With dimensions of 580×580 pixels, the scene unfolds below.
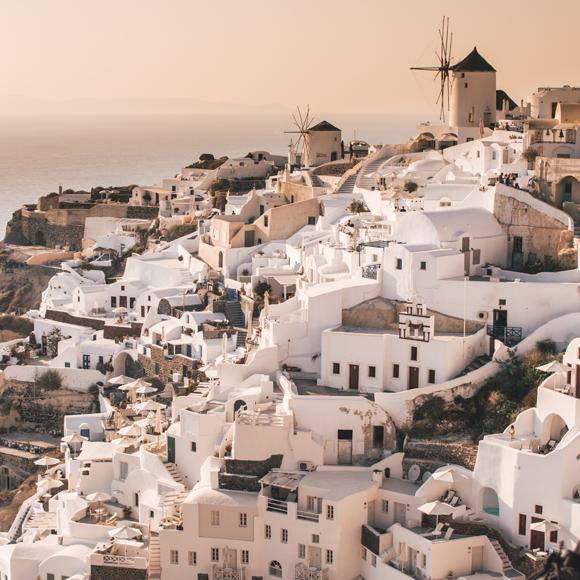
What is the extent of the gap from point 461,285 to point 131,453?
308 inches

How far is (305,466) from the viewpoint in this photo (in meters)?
24.9

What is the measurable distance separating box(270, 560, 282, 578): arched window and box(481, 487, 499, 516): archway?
12.6 ft

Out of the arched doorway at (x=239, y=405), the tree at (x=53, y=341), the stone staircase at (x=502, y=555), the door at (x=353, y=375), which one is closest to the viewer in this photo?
the stone staircase at (x=502, y=555)

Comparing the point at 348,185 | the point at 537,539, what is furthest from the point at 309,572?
the point at 348,185

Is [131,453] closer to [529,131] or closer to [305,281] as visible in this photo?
[305,281]

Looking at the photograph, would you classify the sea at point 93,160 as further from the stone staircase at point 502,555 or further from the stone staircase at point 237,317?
the stone staircase at point 502,555

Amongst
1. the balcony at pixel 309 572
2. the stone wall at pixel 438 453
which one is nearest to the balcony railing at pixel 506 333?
the stone wall at pixel 438 453

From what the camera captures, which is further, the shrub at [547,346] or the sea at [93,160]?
the sea at [93,160]

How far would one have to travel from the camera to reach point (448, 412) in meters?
25.3

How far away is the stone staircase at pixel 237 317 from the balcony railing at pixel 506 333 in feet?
26.1

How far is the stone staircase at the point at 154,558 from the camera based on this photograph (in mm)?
24141

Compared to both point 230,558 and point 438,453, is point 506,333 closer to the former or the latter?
point 438,453

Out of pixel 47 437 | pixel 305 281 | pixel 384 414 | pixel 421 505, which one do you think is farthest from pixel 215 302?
pixel 421 505

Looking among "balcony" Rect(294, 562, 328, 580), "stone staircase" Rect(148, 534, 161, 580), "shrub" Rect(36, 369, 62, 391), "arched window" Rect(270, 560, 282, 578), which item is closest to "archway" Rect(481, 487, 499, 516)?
"balcony" Rect(294, 562, 328, 580)
